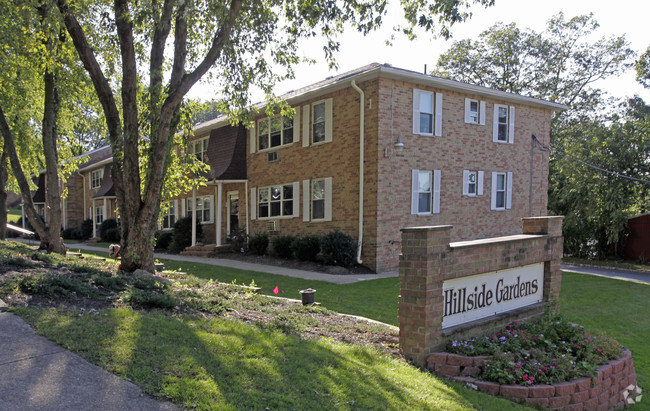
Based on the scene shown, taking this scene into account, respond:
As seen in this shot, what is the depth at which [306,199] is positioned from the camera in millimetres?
16812

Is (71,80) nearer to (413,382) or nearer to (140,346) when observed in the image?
(140,346)

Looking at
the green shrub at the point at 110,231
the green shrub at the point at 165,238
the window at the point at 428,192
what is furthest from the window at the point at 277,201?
the green shrub at the point at 110,231

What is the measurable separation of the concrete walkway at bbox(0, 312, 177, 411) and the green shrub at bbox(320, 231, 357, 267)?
10.6 meters

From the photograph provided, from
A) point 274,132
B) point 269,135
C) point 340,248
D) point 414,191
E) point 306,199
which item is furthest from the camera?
point 269,135

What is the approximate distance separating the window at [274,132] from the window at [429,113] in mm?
Result: 5075

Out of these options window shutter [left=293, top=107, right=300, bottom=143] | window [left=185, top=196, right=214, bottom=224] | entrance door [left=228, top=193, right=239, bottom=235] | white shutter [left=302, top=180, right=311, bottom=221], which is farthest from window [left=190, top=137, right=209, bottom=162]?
white shutter [left=302, top=180, right=311, bottom=221]

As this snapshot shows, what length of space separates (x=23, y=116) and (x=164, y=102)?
37.3ft

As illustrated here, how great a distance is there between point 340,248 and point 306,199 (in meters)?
3.13

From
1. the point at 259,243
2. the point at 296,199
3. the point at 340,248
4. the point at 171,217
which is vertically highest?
the point at 296,199

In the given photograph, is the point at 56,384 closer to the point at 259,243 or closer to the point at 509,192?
the point at 259,243

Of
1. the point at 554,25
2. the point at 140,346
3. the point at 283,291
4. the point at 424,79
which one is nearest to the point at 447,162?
the point at 424,79

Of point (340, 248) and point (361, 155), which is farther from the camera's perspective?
point (361, 155)

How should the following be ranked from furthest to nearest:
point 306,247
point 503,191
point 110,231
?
point 110,231
point 503,191
point 306,247

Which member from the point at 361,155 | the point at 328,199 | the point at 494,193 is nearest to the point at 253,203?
the point at 328,199
